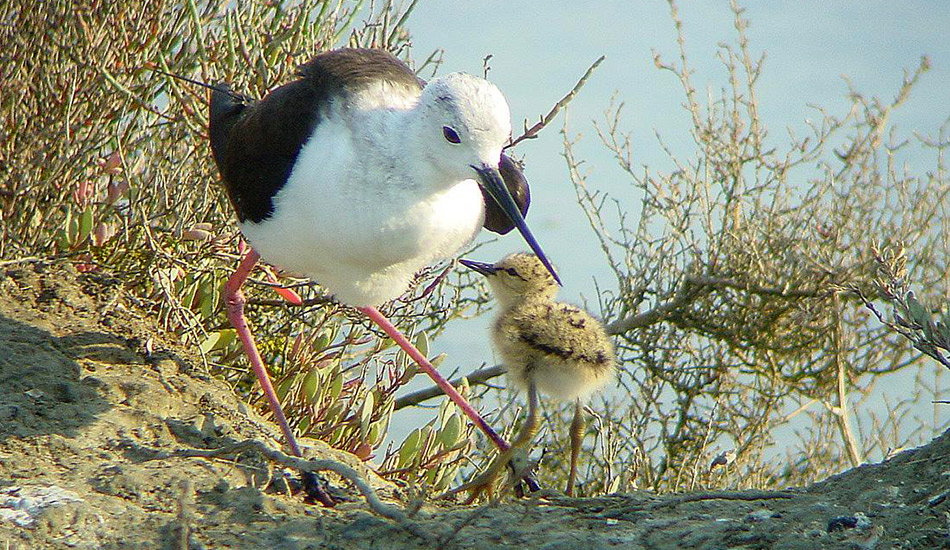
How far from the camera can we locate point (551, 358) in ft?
13.3

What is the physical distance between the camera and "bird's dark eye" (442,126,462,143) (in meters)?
3.48

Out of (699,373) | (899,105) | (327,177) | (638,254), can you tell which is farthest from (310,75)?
(899,105)

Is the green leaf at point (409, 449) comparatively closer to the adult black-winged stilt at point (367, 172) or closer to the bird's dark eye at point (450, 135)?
the adult black-winged stilt at point (367, 172)

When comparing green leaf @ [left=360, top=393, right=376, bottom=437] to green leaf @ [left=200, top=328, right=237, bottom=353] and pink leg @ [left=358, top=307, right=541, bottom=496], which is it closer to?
pink leg @ [left=358, top=307, right=541, bottom=496]

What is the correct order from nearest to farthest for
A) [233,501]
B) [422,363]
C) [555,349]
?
1. [233,501]
2. [555,349]
3. [422,363]

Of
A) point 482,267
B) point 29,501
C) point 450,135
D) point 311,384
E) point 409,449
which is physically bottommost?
point 29,501

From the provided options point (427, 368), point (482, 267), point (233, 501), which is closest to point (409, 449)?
point (427, 368)

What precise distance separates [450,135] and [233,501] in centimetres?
138

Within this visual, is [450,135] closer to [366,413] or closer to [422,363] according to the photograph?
[422,363]

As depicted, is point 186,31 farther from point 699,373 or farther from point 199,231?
point 699,373

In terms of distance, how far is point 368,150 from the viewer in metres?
3.58

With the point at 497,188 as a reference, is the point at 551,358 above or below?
below

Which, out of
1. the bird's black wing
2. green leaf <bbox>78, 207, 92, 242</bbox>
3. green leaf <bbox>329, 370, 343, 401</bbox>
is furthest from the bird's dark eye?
green leaf <bbox>78, 207, 92, 242</bbox>

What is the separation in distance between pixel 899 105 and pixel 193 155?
3.94m
